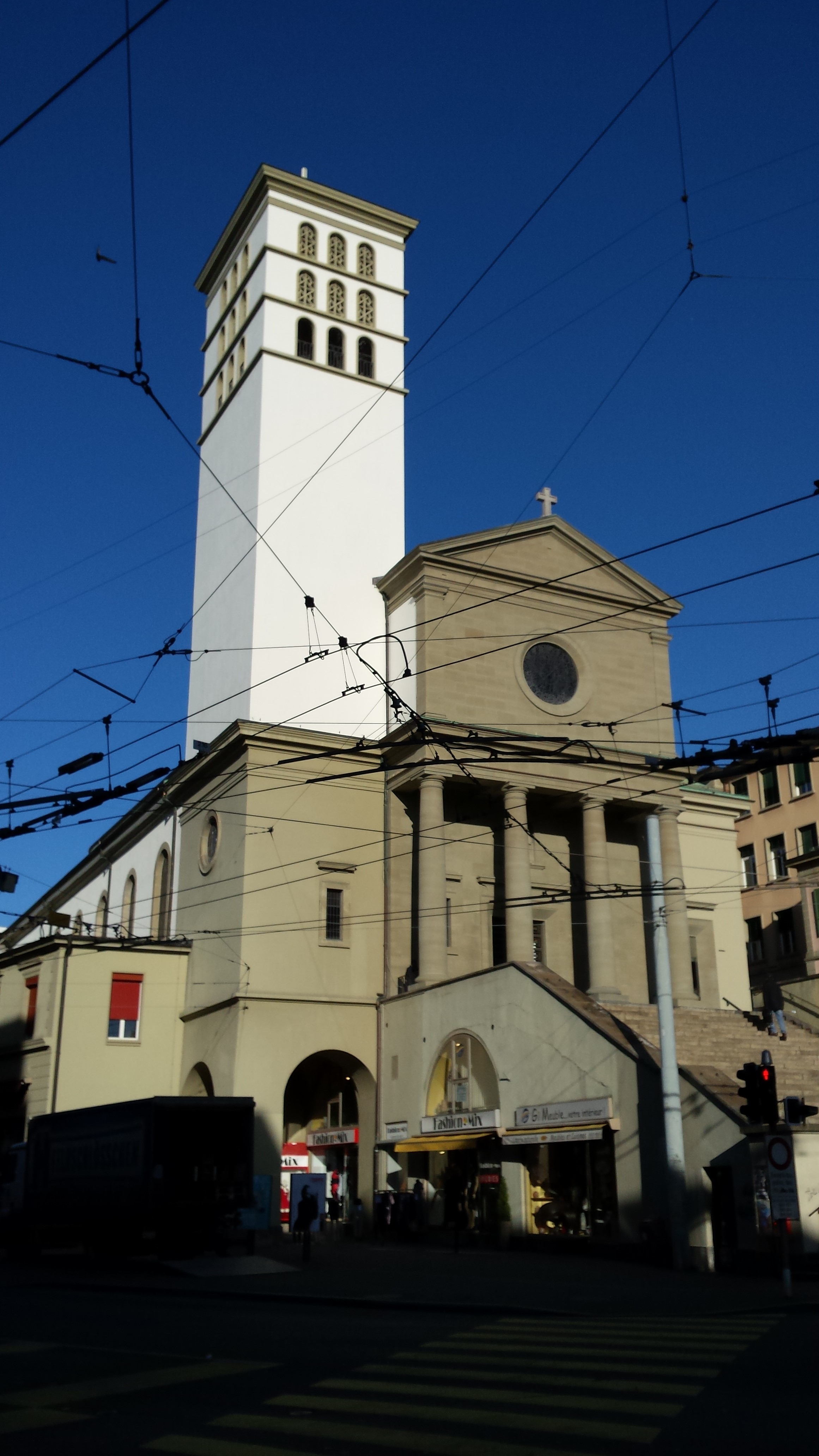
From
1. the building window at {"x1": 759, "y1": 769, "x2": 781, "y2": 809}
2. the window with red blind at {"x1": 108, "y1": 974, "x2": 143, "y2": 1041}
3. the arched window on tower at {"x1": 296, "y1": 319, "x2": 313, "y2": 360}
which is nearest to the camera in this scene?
the window with red blind at {"x1": 108, "y1": 974, "x2": 143, "y2": 1041}

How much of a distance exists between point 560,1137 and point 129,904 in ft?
81.8

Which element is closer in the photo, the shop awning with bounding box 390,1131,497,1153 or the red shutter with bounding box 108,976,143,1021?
the shop awning with bounding box 390,1131,497,1153

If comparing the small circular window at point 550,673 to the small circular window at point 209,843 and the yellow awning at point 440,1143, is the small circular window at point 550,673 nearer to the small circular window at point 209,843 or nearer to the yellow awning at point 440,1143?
the small circular window at point 209,843

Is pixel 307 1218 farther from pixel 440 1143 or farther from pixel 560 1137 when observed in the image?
pixel 440 1143

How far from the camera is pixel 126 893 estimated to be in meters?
48.9

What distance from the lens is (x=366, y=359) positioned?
45.2 metres

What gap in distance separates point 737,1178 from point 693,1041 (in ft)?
22.3

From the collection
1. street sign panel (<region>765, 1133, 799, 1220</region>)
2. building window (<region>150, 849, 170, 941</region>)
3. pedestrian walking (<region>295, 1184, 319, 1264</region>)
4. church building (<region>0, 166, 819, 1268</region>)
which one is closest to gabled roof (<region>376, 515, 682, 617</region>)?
church building (<region>0, 166, 819, 1268</region>)

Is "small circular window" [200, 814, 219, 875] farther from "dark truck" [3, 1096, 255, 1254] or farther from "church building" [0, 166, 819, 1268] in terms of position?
"dark truck" [3, 1096, 255, 1254]

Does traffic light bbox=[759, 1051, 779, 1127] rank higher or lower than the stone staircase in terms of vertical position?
lower

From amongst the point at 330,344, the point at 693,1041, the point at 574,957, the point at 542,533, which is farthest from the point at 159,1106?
the point at 330,344

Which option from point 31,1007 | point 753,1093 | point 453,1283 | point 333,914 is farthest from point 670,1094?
point 31,1007

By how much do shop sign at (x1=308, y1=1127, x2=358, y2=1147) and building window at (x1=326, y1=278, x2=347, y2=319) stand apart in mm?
26795

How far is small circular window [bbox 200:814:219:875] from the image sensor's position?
125 ft
